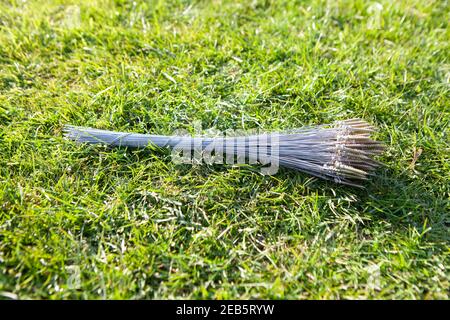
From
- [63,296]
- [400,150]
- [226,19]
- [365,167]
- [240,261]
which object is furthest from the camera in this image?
[226,19]

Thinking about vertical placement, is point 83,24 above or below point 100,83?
above

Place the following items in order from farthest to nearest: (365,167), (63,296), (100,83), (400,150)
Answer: (100,83) → (400,150) → (365,167) → (63,296)

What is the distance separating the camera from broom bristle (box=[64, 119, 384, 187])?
201 centimetres

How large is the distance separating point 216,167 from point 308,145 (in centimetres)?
47

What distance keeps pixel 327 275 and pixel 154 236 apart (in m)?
0.77

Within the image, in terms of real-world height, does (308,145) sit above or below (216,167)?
above

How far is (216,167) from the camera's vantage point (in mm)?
2148

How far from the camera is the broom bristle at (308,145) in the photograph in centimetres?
201

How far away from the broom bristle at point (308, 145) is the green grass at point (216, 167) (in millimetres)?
62

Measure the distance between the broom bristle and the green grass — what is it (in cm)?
6

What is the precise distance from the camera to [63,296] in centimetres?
174

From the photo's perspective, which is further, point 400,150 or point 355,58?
point 355,58
